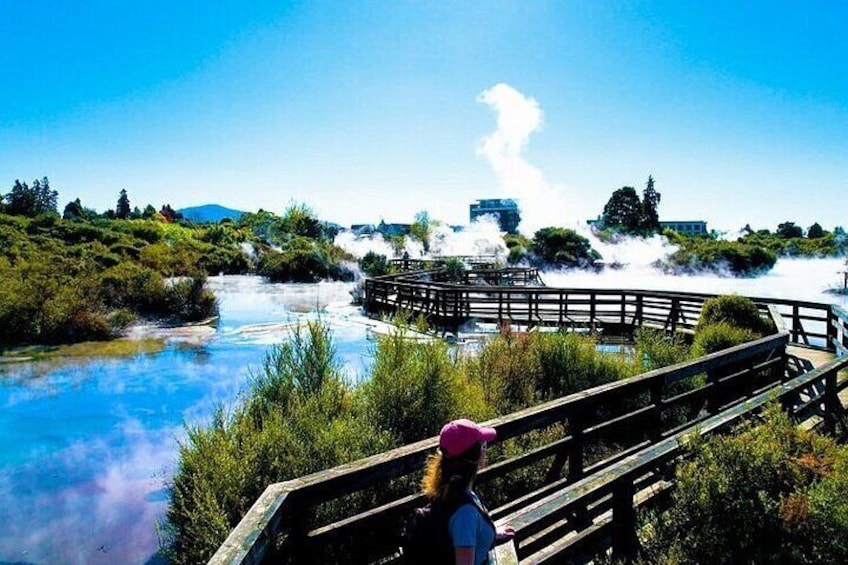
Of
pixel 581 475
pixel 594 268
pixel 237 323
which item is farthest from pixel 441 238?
pixel 581 475

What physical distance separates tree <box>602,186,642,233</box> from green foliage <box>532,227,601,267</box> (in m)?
21.8

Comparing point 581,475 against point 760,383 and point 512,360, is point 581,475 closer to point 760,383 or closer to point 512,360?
point 512,360

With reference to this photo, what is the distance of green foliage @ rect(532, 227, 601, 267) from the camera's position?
53.6 m

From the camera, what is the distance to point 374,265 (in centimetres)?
3622

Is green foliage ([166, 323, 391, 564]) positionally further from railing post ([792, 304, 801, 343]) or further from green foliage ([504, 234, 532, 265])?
green foliage ([504, 234, 532, 265])

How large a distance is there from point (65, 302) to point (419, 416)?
1521cm

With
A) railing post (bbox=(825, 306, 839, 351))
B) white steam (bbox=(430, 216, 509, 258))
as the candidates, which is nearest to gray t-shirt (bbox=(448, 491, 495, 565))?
railing post (bbox=(825, 306, 839, 351))

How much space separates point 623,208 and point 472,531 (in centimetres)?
7995

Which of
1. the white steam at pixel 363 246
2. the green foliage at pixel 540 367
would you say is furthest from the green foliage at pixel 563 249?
the green foliage at pixel 540 367

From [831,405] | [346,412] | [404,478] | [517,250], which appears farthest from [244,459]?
[517,250]

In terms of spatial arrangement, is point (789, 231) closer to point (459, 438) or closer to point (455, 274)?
point (455, 274)

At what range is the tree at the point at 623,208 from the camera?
7588 centimetres

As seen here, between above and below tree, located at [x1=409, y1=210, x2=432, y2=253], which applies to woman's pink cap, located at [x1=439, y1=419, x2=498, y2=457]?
below

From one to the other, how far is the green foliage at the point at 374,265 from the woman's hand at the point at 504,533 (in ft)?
106
